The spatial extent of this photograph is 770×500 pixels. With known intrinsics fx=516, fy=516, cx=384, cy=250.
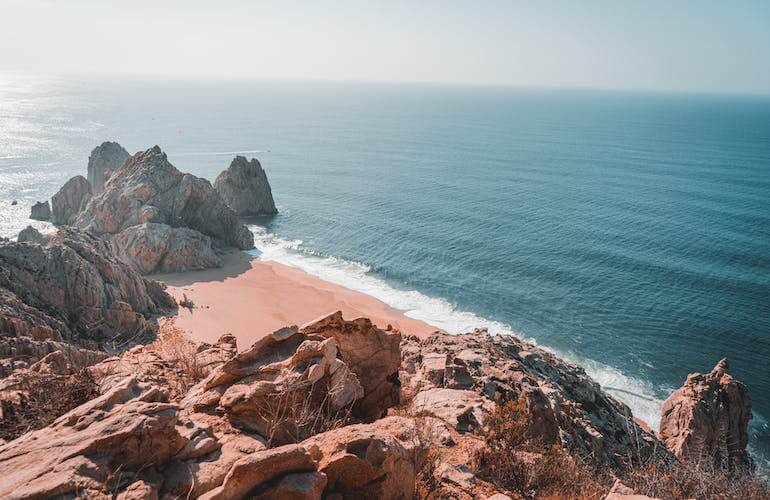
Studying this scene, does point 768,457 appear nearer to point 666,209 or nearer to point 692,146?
point 666,209

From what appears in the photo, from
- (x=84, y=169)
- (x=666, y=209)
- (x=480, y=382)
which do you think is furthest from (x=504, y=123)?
(x=480, y=382)

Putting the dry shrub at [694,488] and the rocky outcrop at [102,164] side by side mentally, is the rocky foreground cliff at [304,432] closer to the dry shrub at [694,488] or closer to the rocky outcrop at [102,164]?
the dry shrub at [694,488]

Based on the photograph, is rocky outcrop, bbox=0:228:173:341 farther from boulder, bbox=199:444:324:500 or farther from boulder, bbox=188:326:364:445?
boulder, bbox=199:444:324:500

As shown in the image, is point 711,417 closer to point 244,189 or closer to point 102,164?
point 244,189

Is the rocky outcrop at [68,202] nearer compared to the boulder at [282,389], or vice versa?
the boulder at [282,389]

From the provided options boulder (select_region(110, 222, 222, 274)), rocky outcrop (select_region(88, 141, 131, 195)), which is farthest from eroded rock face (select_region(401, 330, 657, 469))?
rocky outcrop (select_region(88, 141, 131, 195))

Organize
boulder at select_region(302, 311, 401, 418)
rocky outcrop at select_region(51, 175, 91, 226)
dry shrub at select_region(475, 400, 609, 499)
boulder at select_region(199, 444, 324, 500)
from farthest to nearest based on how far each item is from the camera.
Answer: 1. rocky outcrop at select_region(51, 175, 91, 226)
2. boulder at select_region(302, 311, 401, 418)
3. dry shrub at select_region(475, 400, 609, 499)
4. boulder at select_region(199, 444, 324, 500)

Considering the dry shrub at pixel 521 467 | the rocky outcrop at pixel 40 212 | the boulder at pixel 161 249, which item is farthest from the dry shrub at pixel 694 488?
the rocky outcrop at pixel 40 212

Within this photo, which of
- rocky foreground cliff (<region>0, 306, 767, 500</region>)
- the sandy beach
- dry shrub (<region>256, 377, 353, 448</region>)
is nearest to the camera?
rocky foreground cliff (<region>0, 306, 767, 500</region>)

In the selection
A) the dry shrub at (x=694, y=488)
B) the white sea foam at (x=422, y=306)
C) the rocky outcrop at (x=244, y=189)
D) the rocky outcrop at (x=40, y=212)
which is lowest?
the white sea foam at (x=422, y=306)
